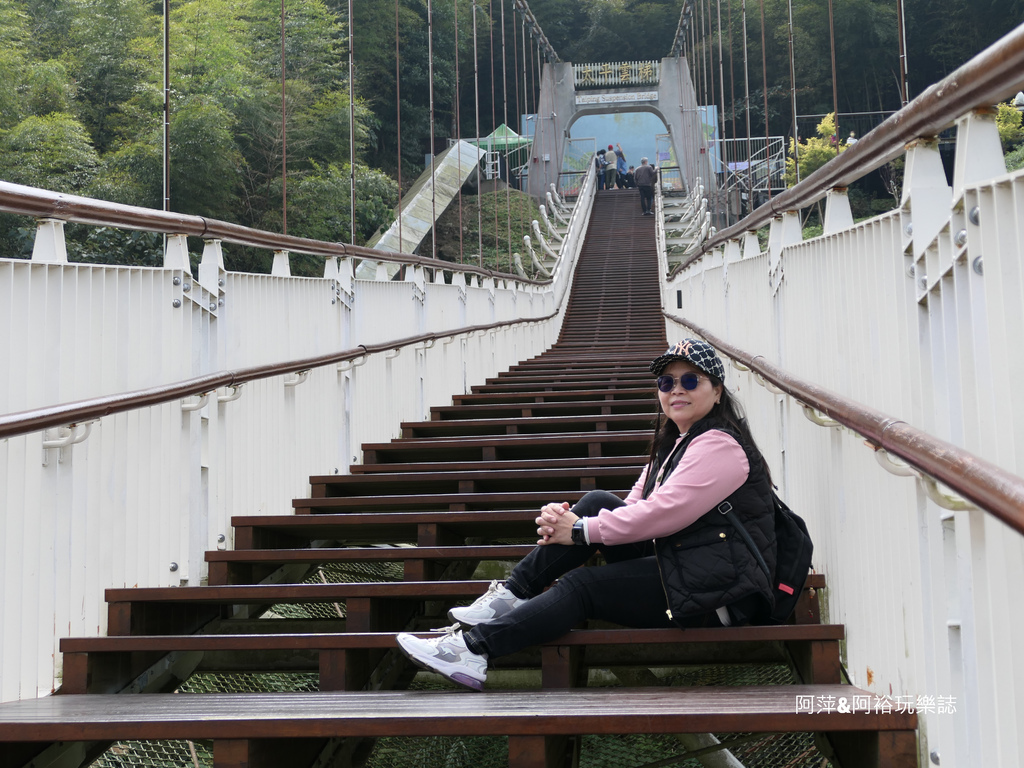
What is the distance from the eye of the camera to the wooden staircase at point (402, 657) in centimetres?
217

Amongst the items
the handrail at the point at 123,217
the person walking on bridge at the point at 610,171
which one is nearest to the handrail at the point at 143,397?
the handrail at the point at 123,217

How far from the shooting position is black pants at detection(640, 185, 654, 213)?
28500mm

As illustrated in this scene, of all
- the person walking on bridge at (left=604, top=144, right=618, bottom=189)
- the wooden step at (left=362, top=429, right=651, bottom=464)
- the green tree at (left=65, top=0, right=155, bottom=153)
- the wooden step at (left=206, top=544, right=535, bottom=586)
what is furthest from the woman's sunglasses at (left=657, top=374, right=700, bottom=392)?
the person walking on bridge at (left=604, top=144, right=618, bottom=189)

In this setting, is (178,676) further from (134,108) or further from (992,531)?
(134,108)

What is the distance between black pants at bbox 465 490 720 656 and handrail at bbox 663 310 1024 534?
62cm

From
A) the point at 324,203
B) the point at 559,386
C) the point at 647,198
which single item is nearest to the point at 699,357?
the point at 559,386

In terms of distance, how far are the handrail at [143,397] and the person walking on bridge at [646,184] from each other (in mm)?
23331

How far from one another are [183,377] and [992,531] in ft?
8.97

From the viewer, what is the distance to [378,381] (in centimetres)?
560

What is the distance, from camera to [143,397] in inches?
121

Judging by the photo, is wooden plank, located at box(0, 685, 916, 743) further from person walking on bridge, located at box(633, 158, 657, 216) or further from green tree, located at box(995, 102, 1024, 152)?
person walking on bridge, located at box(633, 158, 657, 216)

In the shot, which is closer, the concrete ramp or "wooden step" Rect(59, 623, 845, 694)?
"wooden step" Rect(59, 623, 845, 694)

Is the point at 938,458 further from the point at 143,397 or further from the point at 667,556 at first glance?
the point at 143,397

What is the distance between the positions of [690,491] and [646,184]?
86.1ft
